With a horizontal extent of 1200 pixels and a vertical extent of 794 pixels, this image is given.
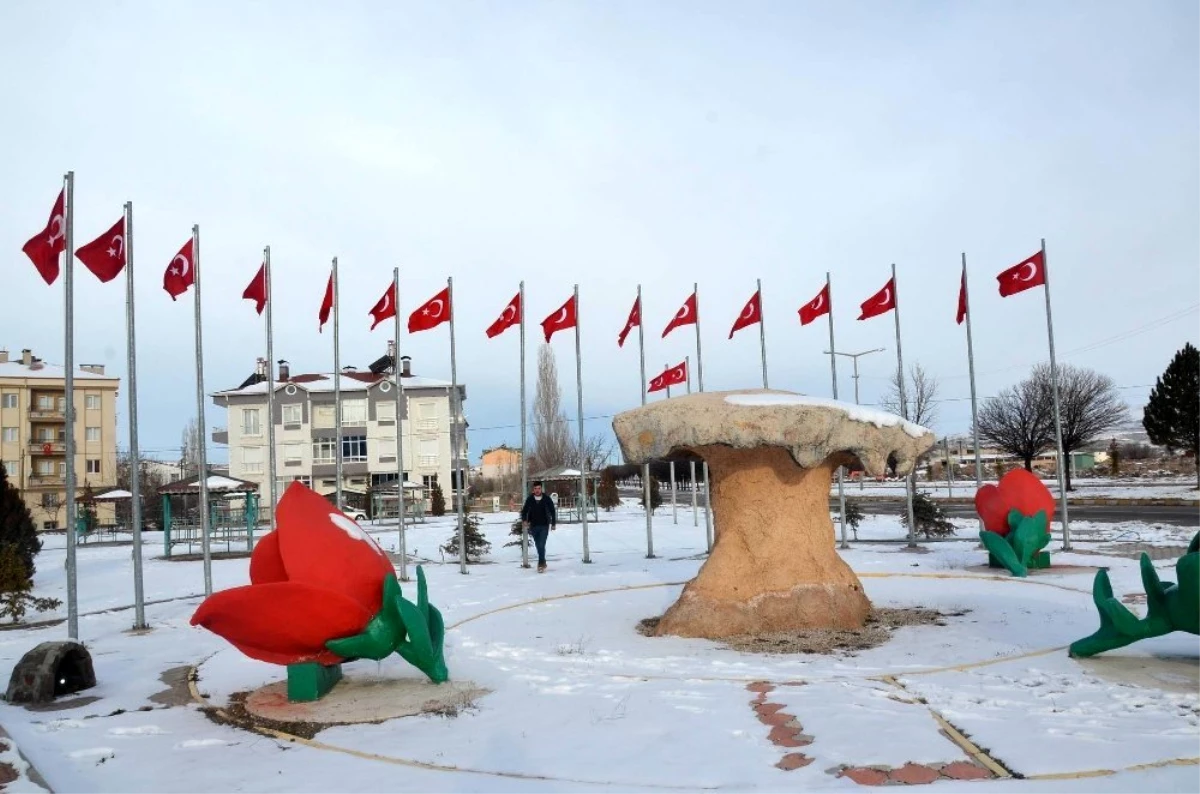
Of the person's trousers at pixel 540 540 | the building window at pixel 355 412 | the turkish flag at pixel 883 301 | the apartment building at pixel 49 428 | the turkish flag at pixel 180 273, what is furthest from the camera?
the apartment building at pixel 49 428

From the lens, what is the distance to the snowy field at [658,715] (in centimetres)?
518

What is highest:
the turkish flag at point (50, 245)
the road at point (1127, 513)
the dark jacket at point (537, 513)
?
the turkish flag at point (50, 245)

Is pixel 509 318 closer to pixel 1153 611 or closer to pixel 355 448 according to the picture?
pixel 1153 611

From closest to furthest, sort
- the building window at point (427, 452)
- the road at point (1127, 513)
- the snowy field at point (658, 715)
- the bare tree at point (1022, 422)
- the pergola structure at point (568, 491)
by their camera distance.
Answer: the snowy field at point (658, 715) → the road at point (1127, 513) → the pergola structure at point (568, 491) → the bare tree at point (1022, 422) → the building window at point (427, 452)

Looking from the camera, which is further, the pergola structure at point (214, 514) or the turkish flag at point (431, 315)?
the pergola structure at point (214, 514)

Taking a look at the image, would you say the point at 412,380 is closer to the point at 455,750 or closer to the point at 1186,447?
the point at 1186,447

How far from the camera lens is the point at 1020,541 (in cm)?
1381

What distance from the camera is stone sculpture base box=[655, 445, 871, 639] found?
31.9 ft

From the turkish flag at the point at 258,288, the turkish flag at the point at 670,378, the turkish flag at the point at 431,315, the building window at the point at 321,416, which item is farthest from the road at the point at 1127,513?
the building window at the point at 321,416

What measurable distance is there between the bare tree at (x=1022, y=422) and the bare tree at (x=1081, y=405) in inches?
16.0

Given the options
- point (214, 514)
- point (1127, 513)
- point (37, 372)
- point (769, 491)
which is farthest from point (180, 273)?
point (37, 372)

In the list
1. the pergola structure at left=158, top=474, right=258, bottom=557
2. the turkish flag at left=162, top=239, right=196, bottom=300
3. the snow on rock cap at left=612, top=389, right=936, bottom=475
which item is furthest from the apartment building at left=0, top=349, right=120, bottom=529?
the snow on rock cap at left=612, top=389, right=936, bottom=475

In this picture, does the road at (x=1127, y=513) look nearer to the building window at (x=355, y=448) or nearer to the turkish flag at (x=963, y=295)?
the turkish flag at (x=963, y=295)

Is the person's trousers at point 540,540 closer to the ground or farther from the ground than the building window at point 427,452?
closer to the ground
